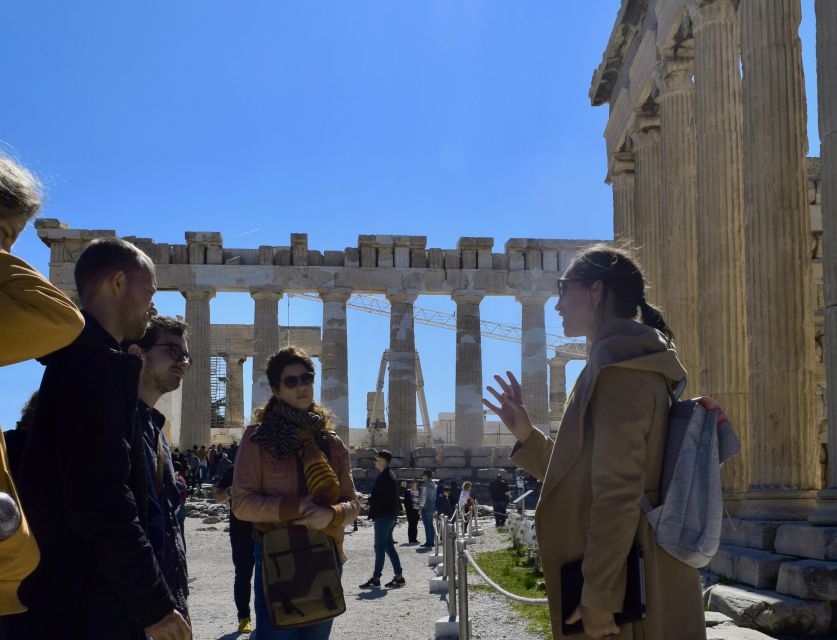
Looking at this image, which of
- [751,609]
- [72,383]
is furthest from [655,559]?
A: [751,609]

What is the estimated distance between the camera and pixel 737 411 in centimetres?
1170

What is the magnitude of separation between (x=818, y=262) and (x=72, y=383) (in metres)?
18.9

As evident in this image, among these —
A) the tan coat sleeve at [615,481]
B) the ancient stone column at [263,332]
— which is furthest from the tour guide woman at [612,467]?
the ancient stone column at [263,332]

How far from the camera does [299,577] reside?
14.8 ft

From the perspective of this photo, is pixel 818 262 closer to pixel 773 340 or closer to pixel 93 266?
pixel 773 340

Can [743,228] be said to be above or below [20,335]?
above

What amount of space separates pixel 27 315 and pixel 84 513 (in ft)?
2.38

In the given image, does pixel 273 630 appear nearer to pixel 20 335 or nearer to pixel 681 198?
pixel 20 335

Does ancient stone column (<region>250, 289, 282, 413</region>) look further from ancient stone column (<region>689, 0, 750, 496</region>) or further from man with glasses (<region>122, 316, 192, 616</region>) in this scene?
man with glasses (<region>122, 316, 192, 616</region>)

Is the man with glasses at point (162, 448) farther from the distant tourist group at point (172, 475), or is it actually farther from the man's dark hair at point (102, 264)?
the man's dark hair at point (102, 264)

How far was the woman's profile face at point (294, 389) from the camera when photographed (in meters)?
4.96

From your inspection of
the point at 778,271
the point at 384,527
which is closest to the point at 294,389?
the point at 778,271

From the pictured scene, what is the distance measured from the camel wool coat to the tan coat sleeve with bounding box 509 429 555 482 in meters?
0.53

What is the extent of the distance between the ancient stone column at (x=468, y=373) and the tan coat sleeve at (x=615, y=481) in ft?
102
